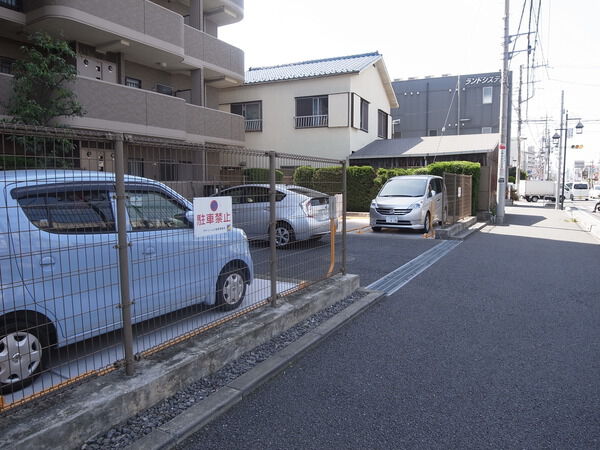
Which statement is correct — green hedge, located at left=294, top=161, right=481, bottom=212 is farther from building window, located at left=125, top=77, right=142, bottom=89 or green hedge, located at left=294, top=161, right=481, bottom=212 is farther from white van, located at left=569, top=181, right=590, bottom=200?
white van, located at left=569, top=181, right=590, bottom=200

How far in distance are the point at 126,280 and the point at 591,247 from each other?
11.6 metres

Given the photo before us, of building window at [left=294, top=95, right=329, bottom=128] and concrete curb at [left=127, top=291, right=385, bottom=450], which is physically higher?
building window at [left=294, top=95, right=329, bottom=128]

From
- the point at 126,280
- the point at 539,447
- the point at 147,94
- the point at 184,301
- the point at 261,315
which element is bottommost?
the point at 539,447

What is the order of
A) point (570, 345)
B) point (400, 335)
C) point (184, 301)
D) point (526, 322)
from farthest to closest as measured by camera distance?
point (526, 322), point (400, 335), point (570, 345), point (184, 301)

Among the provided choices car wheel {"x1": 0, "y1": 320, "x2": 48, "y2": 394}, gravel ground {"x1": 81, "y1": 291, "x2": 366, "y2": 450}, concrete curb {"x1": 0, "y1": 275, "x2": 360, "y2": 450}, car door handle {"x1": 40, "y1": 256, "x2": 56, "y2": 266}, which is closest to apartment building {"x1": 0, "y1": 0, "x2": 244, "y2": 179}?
car door handle {"x1": 40, "y1": 256, "x2": 56, "y2": 266}

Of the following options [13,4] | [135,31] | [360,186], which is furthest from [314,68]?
[13,4]

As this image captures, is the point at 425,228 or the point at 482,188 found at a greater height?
the point at 482,188

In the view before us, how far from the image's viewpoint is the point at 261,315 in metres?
4.36

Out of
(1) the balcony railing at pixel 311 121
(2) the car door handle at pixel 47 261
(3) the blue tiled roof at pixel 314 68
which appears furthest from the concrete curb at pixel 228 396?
(3) the blue tiled roof at pixel 314 68

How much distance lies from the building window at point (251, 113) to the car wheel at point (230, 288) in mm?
18738

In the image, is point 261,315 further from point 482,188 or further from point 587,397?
point 482,188

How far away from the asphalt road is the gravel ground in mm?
275

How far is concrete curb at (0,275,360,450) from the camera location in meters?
2.38

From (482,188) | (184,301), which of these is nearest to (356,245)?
(184,301)
